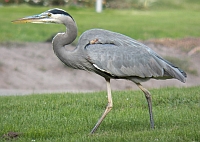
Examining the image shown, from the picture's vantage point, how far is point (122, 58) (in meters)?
8.12

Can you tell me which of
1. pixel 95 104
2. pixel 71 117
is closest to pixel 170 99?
pixel 95 104

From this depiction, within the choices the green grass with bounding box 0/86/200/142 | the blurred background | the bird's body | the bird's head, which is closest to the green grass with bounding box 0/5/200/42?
the blurred background

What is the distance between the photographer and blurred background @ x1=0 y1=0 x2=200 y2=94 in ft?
54.8

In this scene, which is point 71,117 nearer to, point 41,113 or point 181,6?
point 41,113

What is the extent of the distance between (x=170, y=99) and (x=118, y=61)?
295cm

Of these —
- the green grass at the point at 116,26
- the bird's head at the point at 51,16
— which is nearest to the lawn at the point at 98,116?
the bird's head at the point at 51,16

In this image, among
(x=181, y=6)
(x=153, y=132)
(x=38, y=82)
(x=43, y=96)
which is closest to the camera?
(x=153, y=132)

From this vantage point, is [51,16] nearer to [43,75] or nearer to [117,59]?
[117,59]

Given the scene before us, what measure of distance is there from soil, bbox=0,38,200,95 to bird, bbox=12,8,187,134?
7.09 m

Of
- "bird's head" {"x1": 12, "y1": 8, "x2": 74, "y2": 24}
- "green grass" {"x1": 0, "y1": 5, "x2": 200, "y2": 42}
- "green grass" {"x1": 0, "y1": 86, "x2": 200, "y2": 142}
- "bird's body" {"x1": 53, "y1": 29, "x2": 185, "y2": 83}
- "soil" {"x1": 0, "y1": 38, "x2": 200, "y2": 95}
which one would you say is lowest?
"green grass" {"x1": 0, "y1": 5, "x2": 200, "y2": 42}

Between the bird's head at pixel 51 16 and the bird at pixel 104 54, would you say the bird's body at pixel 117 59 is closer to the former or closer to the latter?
the bird at pixel 104 54

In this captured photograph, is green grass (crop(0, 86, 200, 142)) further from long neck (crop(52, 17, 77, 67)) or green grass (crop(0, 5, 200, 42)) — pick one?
green grass (crop(0, 5, 200, 42))

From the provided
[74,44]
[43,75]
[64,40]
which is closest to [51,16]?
[64,40]

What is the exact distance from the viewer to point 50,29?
23.0 meters
